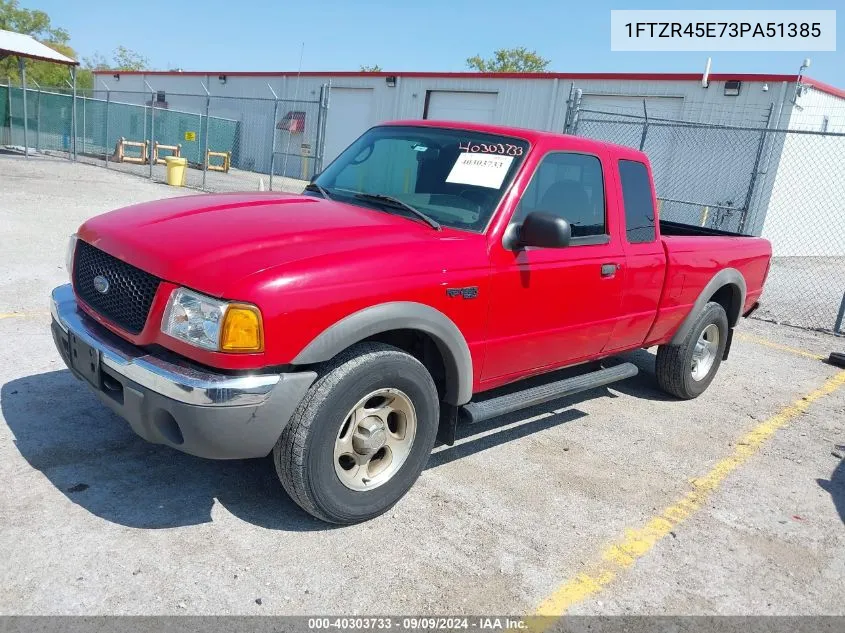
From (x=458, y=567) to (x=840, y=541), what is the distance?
2.20 metres

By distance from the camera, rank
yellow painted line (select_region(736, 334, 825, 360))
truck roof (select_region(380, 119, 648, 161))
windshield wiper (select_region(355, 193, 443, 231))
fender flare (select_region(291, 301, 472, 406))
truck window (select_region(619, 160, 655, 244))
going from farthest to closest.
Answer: yellow painted line (select_region(736, 334, 825, 360)) → truck window (select_region(619, 160, 655, 244)) → truck roof (select_region(380, 119, 648, 161)) → windshield wiper (select_region(355, 193, 443, 231)) → fender flare (select_region(291, 301, 472, 406))

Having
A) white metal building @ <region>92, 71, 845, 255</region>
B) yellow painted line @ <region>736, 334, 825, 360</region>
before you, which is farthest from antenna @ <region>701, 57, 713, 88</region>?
yellow painted line @ <region>736, 334, 825, 360</region>

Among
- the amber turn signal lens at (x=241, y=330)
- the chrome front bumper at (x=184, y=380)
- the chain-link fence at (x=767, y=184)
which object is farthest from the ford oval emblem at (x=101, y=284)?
the chain-link fence at (x=767, y=184)

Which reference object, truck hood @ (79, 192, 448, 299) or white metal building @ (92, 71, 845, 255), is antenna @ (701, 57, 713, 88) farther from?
truck hood @ (79, 192, 448, 299)

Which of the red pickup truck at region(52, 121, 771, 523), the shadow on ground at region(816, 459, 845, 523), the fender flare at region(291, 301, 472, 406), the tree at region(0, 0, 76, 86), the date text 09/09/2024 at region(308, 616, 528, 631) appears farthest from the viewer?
the tree at region(0, 0, 76, 86)

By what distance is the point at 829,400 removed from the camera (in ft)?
20.9

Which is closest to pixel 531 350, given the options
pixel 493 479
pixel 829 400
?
pixel 493 479

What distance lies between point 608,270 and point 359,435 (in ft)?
6.54

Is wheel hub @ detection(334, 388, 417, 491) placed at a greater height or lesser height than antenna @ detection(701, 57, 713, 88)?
lesser

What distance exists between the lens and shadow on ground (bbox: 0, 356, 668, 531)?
11.1 ft

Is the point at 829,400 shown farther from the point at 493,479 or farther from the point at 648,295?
the point at 493,479

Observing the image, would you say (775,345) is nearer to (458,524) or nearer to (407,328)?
(458,524)

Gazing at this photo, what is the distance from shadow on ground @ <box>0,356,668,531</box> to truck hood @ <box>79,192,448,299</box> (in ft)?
3.78

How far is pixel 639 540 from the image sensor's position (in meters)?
3.61
